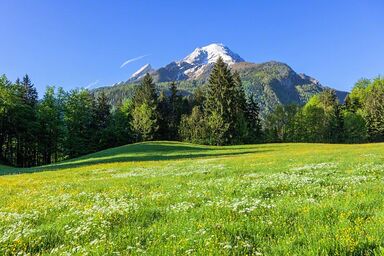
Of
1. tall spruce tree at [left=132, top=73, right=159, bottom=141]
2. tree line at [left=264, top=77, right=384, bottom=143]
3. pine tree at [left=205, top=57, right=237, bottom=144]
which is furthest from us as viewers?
tree line at [left=264, top=77, right=384, bottom=143]

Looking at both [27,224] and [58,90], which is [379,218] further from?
[58,90]

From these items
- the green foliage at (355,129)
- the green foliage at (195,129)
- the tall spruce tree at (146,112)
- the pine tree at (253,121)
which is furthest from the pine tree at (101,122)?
the green foliage at (355,129)

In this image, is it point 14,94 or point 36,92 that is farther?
point 36,92

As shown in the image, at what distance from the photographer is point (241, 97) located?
100250mm

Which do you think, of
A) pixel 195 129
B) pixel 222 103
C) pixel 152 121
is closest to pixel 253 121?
pixel 222 103

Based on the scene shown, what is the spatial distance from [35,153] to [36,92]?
727 inches

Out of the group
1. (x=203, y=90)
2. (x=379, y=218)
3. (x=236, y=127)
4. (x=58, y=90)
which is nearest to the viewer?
(x=379, y=218)

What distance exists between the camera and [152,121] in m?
95.3

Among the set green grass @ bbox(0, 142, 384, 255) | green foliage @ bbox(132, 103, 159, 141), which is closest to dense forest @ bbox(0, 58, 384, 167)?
green foliage @ bbox(132, 103, 159, 141)

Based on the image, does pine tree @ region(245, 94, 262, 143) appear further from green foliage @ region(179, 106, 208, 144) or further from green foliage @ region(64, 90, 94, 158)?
green foliage @ region(64, 90, 94, 158)

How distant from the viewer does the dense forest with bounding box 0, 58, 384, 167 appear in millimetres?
86750

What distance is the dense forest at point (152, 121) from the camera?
285 ft

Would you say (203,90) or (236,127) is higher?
(203,90)

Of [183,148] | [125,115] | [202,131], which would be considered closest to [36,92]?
[125,115]
